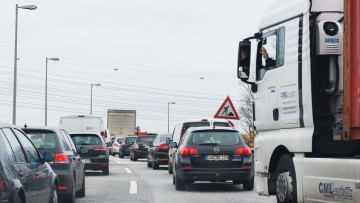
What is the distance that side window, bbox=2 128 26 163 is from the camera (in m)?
8.51

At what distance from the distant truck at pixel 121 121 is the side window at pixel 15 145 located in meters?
53.6

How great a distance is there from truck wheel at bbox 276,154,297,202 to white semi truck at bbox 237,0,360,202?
14 mm

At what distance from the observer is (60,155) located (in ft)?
42.5

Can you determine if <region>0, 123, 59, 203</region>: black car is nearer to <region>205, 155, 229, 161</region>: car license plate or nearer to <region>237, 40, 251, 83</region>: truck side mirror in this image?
<region>237, 40, 251, 83</region>: truck side mirror

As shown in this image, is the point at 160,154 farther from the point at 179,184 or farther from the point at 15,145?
the point at 15,145

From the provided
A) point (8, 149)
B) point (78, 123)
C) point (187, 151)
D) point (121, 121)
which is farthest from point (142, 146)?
point (8, 149)

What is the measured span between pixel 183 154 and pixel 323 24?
6963 mm

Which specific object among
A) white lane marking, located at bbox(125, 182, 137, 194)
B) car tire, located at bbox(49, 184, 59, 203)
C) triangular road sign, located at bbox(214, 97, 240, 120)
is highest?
triangular road sign, located at bbox(214, 97, 240, 120)

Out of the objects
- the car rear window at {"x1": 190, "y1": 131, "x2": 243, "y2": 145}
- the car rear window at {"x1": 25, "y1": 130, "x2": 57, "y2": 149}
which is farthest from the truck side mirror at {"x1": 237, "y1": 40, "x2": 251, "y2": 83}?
the car rear window at {"x1": 190, "y1": 131, "x2": 243, "y2": 145}

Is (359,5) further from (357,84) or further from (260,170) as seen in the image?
(260,170)

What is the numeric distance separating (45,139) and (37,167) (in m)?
3.88

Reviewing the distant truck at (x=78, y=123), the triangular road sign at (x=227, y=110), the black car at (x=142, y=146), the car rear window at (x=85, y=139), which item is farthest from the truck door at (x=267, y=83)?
the distant truck at (x=78, y=123)

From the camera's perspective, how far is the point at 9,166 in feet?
25.3

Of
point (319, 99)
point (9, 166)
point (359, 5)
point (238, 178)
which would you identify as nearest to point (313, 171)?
point (319, 99)
